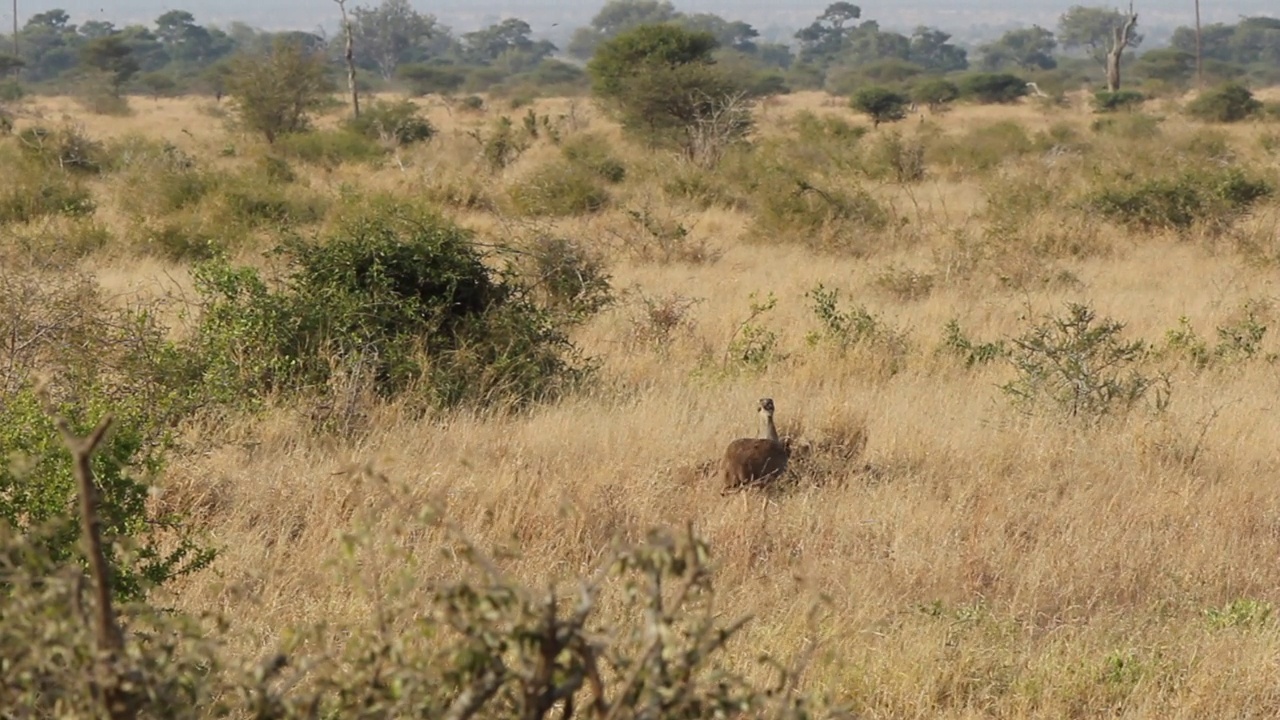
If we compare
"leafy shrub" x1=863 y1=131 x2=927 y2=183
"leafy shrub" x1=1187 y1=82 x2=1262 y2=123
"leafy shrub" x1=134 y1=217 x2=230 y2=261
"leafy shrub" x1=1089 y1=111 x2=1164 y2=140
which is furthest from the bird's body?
"leafy shrub" x1=1187 y1=82 x2=1262 y2=123

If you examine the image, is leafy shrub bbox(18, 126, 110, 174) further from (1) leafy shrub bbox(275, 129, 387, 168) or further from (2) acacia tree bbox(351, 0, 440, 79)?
(2) acacia tree bbox(351, 0, 440, 79)

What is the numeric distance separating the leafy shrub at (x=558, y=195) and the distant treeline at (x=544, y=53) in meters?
23.4

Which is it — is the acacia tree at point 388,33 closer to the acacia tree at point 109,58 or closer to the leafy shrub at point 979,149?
the acacia tree at point 109,58

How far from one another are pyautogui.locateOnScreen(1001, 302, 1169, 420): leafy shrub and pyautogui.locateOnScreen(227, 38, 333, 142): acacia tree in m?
19.7

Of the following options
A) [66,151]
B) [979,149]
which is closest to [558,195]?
[66,151]

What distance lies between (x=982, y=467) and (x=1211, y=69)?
55.8 metres

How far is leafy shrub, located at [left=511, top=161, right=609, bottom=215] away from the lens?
1452 centimetres

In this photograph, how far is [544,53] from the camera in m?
101

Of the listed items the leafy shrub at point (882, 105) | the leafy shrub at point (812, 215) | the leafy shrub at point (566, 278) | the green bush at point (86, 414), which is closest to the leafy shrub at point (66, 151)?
the leafy shrub at point (812, 215)

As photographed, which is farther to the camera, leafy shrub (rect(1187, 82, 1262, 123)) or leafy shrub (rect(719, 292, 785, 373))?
leafy shrub (rect(1187, 82, 1262, 123))

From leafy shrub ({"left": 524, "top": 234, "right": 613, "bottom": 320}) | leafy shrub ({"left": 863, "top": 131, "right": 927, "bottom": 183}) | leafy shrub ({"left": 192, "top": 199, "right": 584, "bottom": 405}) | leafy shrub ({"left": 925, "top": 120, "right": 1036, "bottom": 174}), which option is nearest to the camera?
leafy shrub ({"left": 192, "top": 199, "right": 584, "bottom": 405})

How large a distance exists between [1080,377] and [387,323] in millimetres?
3181

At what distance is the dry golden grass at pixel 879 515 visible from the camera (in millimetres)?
3691

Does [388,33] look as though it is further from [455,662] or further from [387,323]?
[455,662]
